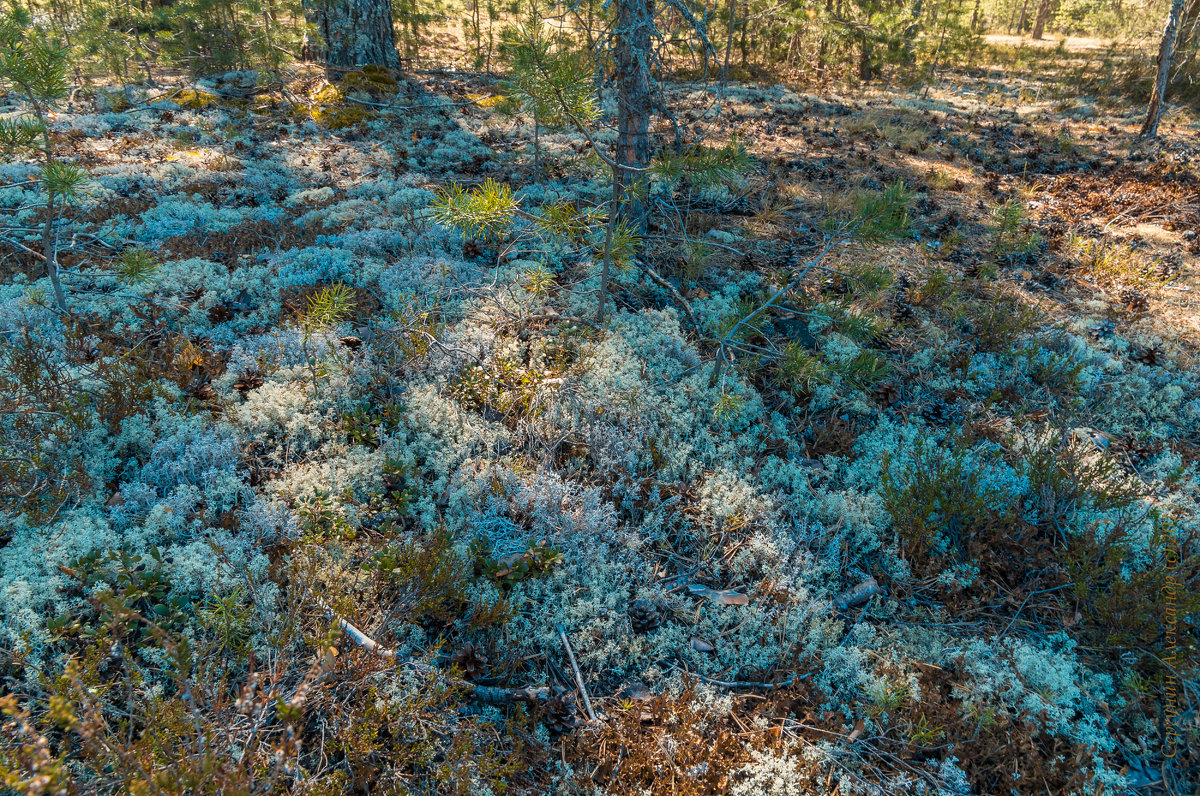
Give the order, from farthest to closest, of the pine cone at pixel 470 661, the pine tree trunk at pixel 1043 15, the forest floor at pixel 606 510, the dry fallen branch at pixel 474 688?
the pine tree trunk at pixel 1043 15 < the pine cone at pixel 470 661 < the dry fallen branch at pixel 474 688 < the forest floor at pixel 606 510

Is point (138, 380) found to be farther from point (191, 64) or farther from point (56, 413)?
point (191, 64)

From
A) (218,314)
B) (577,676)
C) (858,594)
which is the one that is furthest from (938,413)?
(218,314)

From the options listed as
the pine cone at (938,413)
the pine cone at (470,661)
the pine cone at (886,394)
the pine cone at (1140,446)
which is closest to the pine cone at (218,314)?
the pine cone at (470,661)

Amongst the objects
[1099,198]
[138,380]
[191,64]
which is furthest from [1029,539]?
[191,64]

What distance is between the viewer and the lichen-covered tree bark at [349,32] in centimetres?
1230

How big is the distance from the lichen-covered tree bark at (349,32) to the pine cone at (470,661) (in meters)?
13.7

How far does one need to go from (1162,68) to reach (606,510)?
15.1 meters

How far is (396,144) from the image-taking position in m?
10.4

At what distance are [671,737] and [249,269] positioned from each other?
18.8 feet

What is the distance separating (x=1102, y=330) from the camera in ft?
19.9

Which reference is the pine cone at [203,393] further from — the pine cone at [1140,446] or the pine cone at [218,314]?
the pine cone at [1140,446]

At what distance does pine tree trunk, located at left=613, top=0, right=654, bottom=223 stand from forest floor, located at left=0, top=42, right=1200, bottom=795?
3.80ft

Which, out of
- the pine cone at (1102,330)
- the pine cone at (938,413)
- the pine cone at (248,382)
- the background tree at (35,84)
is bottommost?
the pine cone at (938,413)

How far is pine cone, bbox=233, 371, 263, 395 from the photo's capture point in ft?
14.5
